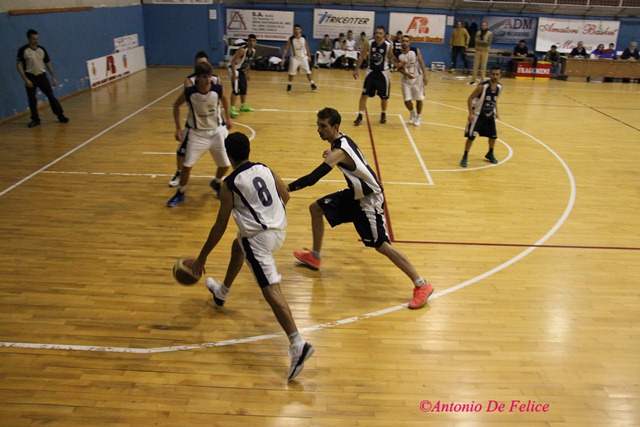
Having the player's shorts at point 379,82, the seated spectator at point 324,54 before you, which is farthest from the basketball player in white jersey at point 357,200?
the seated spectator at point 324,54

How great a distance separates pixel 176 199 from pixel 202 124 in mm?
1186

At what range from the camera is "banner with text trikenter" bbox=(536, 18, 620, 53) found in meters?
23.0

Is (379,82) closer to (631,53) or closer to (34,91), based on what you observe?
(34,91)

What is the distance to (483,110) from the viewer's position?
9656 millimetres

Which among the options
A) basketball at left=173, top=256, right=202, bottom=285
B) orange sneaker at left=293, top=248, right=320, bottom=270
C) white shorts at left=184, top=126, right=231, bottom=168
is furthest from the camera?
white shorts at left=184, top=126, right=231, bottom=168

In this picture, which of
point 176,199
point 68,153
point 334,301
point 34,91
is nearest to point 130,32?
point 34,91

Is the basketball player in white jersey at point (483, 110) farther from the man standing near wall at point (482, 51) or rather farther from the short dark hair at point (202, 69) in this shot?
the man standing near wall at point (482, 51)

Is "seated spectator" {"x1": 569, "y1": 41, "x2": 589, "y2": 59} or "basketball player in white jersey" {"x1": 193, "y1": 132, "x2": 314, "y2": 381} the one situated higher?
"seated spectator" {"x1": 569, "y1": 41, "x2": 589, "y2": 59}

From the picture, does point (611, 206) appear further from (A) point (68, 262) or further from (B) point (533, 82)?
→ (B) point (533, 82)

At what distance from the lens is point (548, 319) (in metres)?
5.22

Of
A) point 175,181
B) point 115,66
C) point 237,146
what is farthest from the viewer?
point 115,66

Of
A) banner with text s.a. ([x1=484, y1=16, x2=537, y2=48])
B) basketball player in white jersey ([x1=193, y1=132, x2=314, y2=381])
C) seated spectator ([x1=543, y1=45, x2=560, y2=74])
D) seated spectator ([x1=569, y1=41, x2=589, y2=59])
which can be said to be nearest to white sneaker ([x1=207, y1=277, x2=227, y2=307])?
basketball player in white jersey ([x1=193, y1=132, x2=314, y2=381])

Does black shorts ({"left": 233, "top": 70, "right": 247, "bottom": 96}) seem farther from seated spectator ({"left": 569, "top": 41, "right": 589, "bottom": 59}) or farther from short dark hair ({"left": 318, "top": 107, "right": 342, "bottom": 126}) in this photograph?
seated spectator ({"left": 569, "top": 41, "right": 589, "bottom": 59})

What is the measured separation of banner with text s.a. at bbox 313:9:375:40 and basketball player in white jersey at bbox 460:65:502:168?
1456 cm
